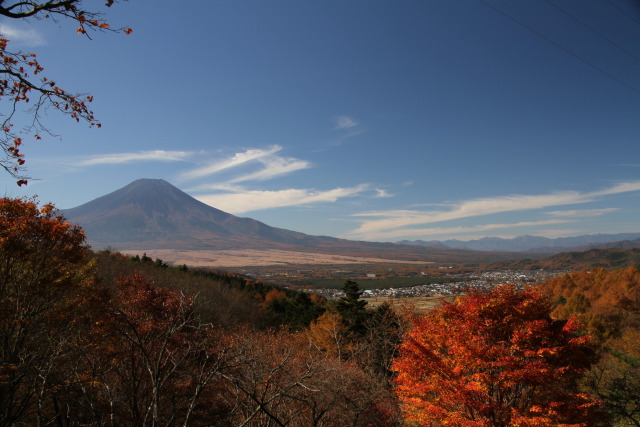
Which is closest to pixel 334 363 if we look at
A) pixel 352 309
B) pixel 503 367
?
pixel 503 367

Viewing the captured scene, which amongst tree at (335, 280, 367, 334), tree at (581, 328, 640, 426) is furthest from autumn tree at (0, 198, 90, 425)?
tree at (335, 280, 367, 334)

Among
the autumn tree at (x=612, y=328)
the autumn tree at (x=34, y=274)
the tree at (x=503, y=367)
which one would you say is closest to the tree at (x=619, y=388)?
the autumn tree at (x=612, y=328)

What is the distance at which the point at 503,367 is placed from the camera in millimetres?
15500

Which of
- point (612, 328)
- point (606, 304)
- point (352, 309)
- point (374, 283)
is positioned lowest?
point (374, 283)

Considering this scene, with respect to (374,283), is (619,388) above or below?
above

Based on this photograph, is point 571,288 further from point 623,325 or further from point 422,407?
point 422,407

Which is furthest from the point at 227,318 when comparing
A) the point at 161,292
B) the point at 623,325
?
the point at 623,325

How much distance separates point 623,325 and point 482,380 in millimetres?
49588

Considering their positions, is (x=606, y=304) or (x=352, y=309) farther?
(x=606, y=304)

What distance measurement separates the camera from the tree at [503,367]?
14.4 m

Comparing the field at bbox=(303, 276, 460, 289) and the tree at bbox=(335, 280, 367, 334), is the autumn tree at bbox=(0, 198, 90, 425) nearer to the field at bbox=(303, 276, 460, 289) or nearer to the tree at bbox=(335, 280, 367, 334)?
the tree at bbox=(335, 280, 367, 334)

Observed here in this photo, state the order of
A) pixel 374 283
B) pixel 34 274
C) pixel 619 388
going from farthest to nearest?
pixel 374 283
pixel 619 388
pixel 34 274

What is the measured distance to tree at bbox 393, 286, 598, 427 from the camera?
14352 mm

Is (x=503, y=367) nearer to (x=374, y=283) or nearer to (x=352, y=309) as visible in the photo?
(x=352, y=309)
